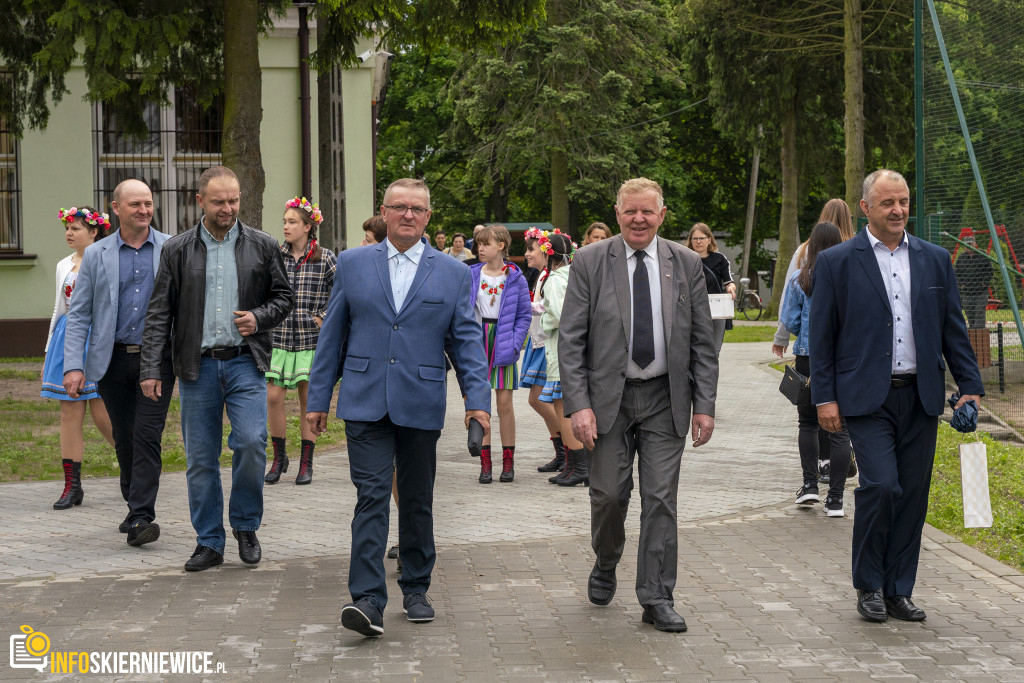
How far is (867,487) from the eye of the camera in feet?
18.4

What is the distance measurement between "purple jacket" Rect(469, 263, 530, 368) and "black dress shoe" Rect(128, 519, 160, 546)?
3207 millimetres

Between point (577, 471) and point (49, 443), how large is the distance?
16.5ft

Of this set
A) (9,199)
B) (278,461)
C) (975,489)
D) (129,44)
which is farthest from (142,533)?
(9,199)

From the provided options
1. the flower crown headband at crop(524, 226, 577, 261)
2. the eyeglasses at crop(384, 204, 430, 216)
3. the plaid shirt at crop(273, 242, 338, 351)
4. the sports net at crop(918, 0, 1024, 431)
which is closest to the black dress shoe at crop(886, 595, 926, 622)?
the eyeglasses at crop(384, 204, 430, 216)

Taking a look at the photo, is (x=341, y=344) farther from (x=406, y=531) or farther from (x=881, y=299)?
(x=881, y=299)

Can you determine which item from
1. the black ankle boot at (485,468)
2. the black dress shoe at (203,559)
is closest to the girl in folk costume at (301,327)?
the black ankle boot at (485,468)

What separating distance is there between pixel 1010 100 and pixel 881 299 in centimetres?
792

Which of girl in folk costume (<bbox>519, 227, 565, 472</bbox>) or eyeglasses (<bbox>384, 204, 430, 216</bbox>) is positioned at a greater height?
eyeglasses (<bbox>384, 204, 430, 216</bbox>)

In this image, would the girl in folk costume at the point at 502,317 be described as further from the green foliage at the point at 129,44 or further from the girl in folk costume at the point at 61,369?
the green foliage at the point at 129,44

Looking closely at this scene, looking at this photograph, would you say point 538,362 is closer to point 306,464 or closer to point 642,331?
point 306,464

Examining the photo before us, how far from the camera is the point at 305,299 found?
9.42 metres

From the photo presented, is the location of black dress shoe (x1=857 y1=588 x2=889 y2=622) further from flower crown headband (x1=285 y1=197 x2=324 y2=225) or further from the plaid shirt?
flower crown headband (x1=285 y1=197 x2=324 y2=225)

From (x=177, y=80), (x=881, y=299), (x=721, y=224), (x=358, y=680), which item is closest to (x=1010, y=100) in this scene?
(x=881, y=299)

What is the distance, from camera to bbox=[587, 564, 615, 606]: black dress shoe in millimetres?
5793
